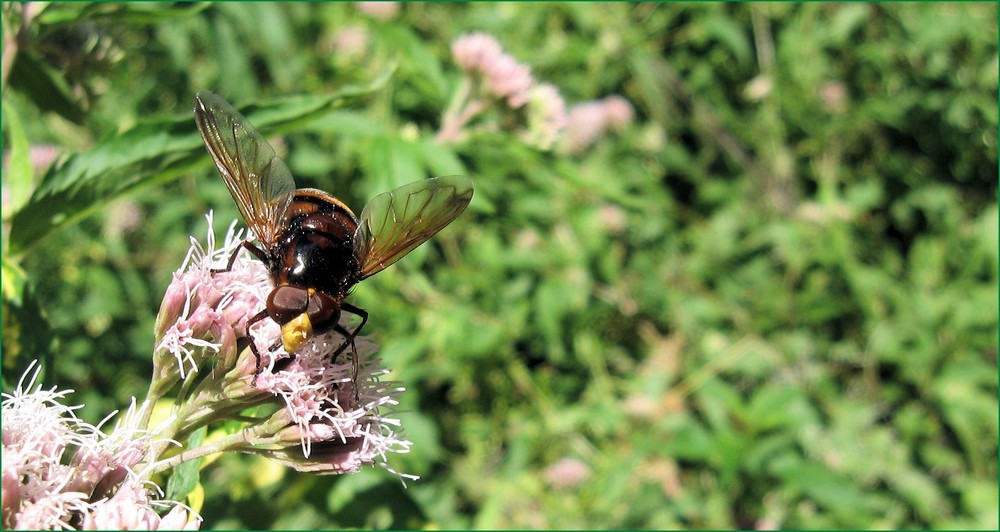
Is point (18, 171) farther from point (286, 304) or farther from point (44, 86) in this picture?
point (286, 304)

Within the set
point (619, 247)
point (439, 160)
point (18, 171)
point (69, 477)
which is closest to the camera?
point (69, 477)

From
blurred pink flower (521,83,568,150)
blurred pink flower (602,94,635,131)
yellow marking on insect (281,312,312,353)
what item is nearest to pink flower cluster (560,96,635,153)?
blurred pink flower (602,94,635,131)

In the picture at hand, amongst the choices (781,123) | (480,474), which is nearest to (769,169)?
(781,123)

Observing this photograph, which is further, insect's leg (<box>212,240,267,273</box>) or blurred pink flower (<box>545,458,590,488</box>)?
blurred pink flower (<box>545,458,590,488</box>)

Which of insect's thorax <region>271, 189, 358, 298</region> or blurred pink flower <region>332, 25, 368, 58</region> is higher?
insect's thorax <region>271, 189, 358, 298</region>

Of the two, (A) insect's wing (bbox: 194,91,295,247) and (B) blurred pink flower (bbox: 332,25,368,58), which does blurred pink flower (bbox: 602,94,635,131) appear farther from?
(A) insect's wing (bbox: 194,91,295,247)

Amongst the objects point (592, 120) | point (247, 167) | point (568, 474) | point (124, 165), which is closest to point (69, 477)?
point (247, 167)

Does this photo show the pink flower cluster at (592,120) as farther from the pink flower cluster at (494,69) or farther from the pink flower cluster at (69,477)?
the pink flower cluster at (69,477)
